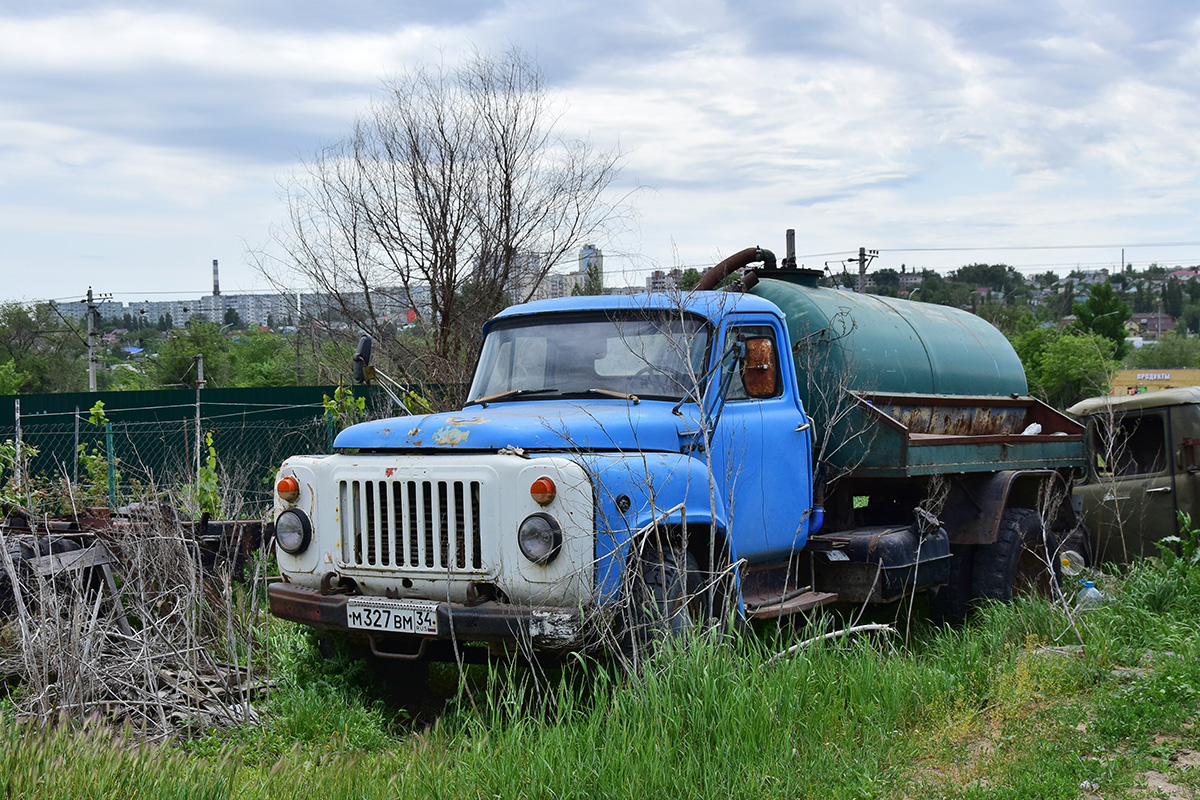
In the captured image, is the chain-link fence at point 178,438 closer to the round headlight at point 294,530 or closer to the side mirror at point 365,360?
the side mirror at point 365,360

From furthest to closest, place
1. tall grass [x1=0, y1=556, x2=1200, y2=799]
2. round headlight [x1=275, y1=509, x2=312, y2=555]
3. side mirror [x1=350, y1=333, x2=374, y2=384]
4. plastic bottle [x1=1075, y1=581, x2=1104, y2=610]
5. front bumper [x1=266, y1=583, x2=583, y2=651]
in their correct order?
plastic bottle [x1=1075, y1=581, x2=1104, y2=610], side mirror [x1=350, y1=333, x2=374, y2=384], round headlight [x1=275, y1=509, x2=312, y2=555], front bumper [x1=266, y1=583, x2=583, y2=651], tall grass [x1=0, y1=556, x2=1200, y2=799]

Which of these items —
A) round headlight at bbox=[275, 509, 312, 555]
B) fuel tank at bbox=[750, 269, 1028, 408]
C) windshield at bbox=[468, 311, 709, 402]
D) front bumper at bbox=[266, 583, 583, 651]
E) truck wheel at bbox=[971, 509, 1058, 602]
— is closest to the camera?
front bumper at bbox=[266, 583, 583, 651]

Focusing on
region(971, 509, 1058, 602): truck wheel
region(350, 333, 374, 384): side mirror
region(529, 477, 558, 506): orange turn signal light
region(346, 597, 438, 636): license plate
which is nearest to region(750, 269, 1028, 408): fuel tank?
region(971, 509, 1058, 602): truck wheel

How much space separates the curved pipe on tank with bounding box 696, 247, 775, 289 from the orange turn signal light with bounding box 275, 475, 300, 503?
12.1ft

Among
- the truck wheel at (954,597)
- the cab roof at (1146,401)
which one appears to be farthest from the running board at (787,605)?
the cab roof at (1146,401)

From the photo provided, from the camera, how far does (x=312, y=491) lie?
223 inches

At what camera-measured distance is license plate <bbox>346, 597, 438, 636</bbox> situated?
5121mm

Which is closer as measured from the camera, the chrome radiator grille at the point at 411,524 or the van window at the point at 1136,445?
the chrome radiator grille at the point at 411,524

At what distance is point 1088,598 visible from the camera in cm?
762

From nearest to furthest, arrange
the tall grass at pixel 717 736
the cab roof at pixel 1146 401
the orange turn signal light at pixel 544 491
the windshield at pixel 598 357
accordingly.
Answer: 1. the tall grass at pixel 717 736
2. the orange turn signal light at pixel 544 491
3. the windshield at pixel 598 357
4. the cab roof at pixel 1146 401

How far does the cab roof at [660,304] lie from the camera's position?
6.27 meters

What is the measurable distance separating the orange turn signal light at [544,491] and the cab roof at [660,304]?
1.49 meters

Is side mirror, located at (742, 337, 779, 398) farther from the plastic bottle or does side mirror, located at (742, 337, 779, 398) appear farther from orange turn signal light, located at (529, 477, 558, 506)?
the plastic bottle

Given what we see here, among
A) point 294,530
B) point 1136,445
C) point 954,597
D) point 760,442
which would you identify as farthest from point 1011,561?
point 294,530
